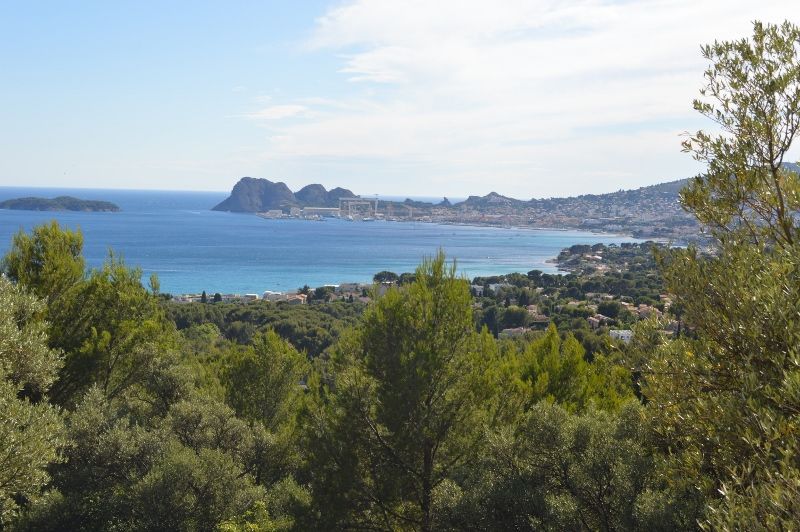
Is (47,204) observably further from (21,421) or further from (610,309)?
(21,421)

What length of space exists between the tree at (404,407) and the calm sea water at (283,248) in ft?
158

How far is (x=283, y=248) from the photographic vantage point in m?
108

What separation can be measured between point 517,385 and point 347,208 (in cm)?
19029

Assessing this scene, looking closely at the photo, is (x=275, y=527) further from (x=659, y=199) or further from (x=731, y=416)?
(x=659, y=199)

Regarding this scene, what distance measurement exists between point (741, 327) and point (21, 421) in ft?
22.2

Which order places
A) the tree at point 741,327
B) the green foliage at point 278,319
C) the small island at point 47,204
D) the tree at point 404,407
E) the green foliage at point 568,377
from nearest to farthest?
the tree at point 741,327 < the tree at point 404,407 < the green foliage at point 568,377 < the green foliage at point 278,319 < the small island at point 47,204

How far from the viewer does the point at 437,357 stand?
7.58 meters

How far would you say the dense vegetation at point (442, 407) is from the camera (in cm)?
395

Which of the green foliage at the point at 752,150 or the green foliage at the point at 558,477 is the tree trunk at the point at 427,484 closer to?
the green foliage at the point at 558,477

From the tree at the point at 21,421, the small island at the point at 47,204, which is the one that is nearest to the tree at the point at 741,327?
the tree at the point at 21,421

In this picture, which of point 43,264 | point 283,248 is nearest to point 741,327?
point 43,264

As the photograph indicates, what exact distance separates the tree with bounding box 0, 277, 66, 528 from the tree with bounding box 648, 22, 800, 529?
6084mm

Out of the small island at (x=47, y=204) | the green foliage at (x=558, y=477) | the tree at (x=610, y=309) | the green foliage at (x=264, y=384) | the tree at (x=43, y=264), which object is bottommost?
the tree at (x=610, y=309)

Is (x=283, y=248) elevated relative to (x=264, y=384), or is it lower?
lower
